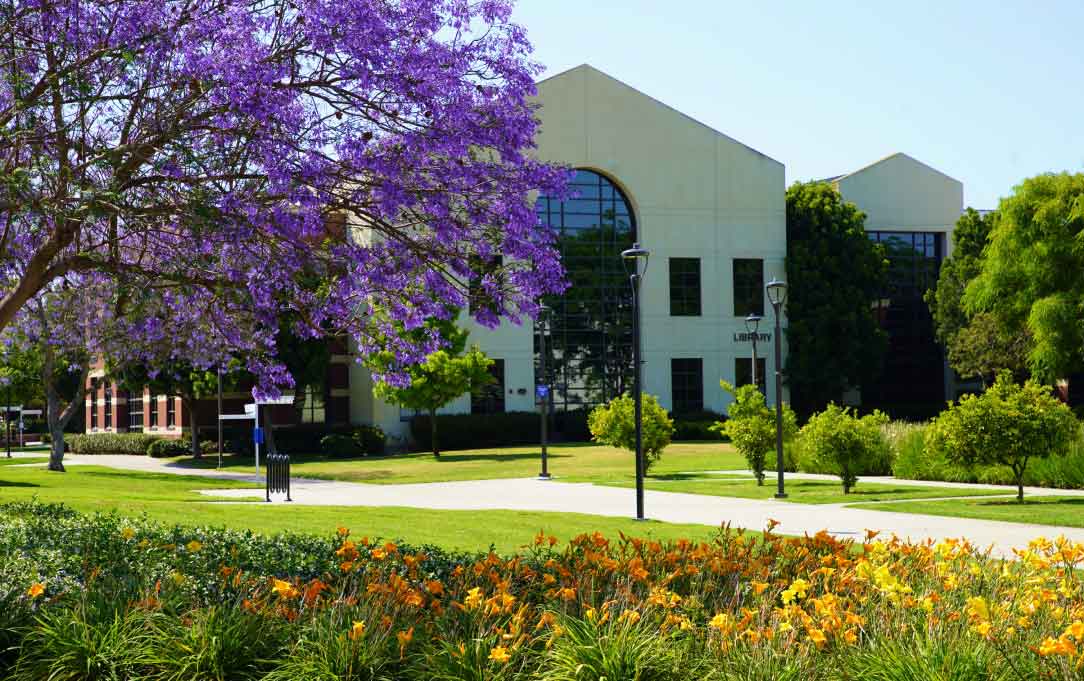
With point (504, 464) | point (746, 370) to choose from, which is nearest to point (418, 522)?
point (504, 464)

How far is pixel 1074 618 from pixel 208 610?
4.43m

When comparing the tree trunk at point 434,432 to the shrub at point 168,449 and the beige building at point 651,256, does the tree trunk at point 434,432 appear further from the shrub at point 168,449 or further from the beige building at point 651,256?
the shrub at point 168,449

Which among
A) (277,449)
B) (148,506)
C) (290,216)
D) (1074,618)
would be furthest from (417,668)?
(277,449)

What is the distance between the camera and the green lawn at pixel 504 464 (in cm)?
3606

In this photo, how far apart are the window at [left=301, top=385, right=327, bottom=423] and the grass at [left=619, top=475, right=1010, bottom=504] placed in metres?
30.2

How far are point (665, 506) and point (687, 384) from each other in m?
37.0

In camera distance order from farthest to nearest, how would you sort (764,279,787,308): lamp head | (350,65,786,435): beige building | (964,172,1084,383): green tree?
(350,65,786,435): beige building
(964,172,1084,383): green tree
(764,279,787,308): lamp head

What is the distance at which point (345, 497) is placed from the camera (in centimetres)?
2739

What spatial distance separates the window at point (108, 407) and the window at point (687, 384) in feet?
107

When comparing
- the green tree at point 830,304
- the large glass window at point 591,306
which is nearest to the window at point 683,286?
the large glass window at point 591,306

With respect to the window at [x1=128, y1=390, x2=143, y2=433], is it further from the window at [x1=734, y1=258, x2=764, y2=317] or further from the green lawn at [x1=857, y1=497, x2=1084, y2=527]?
the green lawn at [x1=857, y1=497, x2=1084, y2=527]

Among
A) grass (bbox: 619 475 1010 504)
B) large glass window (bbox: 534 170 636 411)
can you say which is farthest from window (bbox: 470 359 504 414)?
grass (bbox: 619 475 1010 504)

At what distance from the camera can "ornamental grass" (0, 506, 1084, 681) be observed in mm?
5457

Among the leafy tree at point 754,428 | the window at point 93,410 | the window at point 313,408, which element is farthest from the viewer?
the window at point 93,410
